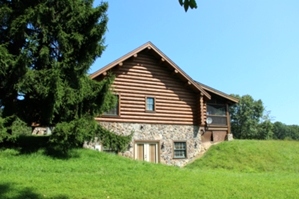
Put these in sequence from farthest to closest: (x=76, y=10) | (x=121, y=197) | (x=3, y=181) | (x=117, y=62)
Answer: (x=117, y=62), (x=76, y=10), (x=3, y=181), (x=121, y=197)

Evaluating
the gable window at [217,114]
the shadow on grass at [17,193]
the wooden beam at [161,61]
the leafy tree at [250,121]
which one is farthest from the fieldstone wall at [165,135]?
the leafy tree at [250,121]

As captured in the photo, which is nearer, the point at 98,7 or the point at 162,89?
the point at 98,7

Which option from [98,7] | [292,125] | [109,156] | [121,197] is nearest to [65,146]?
[109,156]

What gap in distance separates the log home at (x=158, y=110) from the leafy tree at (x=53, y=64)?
412 cm

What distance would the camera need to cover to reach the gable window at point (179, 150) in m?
20.9

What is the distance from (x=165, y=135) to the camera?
67.8 ft

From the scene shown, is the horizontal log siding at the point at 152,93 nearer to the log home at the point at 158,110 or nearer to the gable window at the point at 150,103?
the log home at the point at 158,110

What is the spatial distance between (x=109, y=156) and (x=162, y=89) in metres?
7.94

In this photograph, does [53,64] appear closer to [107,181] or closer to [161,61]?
[107,181]

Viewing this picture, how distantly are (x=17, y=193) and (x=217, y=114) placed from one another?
696 inches

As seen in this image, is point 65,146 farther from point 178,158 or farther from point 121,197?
point 178,158

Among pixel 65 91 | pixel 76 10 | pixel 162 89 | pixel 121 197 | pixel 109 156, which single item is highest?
pixel 76 10

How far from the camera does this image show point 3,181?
31.7 ft

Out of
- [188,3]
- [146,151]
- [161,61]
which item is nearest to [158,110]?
[146,151]
